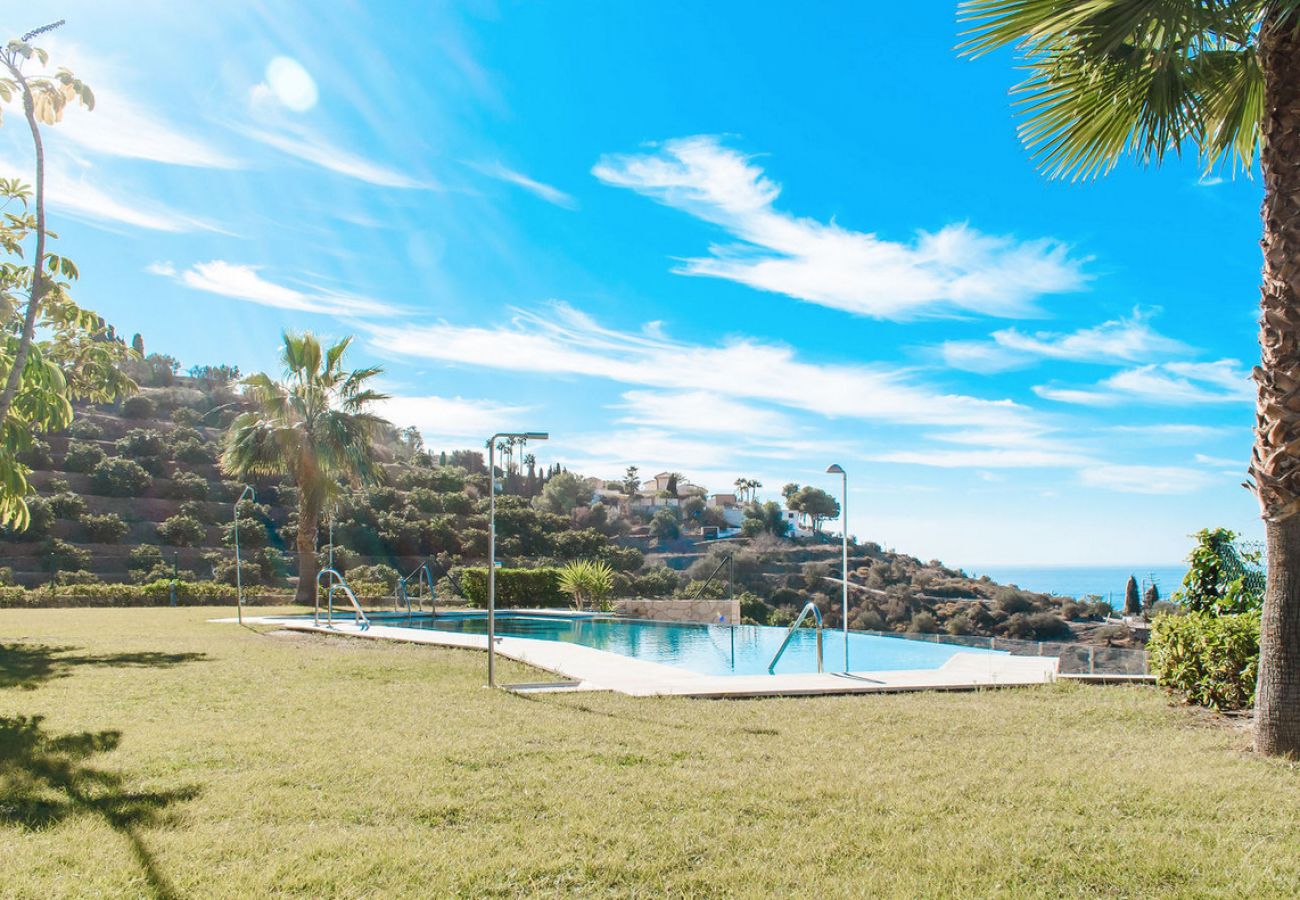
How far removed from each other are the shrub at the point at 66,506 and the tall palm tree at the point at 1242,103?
34.5m

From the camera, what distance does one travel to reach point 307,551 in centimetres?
2180

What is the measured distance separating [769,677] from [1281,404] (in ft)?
18.1

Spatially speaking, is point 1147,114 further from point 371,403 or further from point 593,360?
point 371,403

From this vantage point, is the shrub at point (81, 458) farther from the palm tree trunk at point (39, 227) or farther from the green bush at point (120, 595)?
the palm tree trunk at point (39, 227)

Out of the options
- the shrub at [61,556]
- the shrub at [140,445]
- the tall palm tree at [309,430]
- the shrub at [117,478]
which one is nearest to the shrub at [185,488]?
the shrub at [117,478]

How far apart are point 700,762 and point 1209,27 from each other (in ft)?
20.2

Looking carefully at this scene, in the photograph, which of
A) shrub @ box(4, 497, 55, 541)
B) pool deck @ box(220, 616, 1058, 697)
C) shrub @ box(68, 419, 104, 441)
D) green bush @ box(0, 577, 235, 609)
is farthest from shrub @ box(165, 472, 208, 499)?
pool deck @ box(220, 616, 1058, 697)

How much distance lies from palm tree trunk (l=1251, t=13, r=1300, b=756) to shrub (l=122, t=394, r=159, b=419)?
47.8m

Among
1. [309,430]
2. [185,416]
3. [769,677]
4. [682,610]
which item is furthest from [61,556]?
[769,677]

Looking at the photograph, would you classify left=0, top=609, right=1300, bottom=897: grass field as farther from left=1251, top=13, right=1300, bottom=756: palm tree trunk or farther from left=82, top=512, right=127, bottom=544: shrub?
left=82, top=512, right=127, bottom=544: shrub

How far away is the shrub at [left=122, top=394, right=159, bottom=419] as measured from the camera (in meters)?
42.5

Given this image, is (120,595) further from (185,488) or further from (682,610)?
(185,488)

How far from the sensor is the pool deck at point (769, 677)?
27.6 feet

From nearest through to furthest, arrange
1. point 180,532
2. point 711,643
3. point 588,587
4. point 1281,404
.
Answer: point 1281,404
point 711,643
point 588,587
point 180,532
